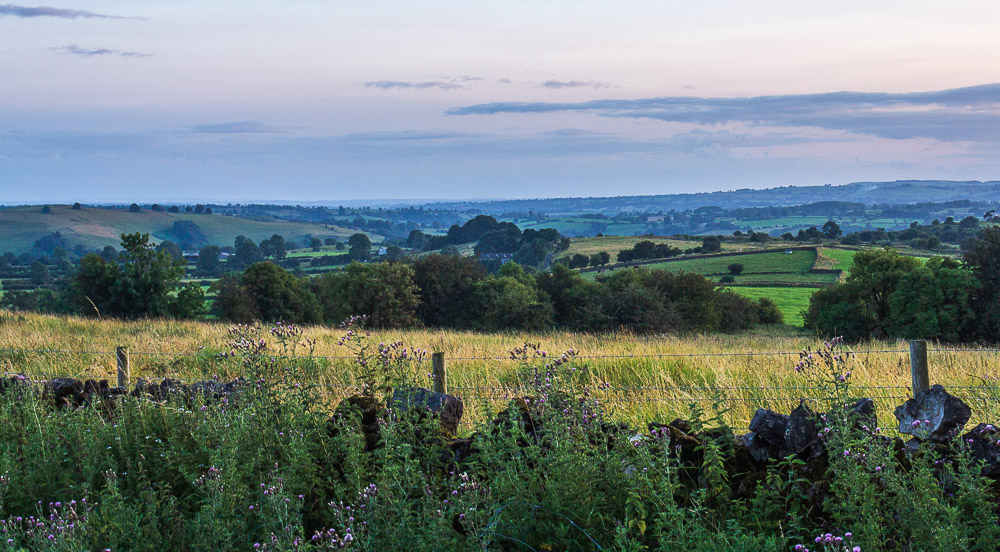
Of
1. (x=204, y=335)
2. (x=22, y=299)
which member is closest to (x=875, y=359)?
(x=204, y=335)

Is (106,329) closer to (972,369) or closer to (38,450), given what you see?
(38,450)

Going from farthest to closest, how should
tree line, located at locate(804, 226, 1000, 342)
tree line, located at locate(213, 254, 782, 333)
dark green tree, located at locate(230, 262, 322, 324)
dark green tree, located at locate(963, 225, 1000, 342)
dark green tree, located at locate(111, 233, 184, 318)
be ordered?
dark green tree, located at locate(230, 262, 322, 324)
tree line, located at locate(213, 254, 782, 333)
tree line, located at locate(804, 226, 1000, 342)
dark green tree, located at locate(963, 225, 1000, 342)
dark green tree, located at locate(111, 233, 184, 318)

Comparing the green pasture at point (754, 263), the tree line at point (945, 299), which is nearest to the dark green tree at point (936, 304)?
the tree line at point (945, 299)

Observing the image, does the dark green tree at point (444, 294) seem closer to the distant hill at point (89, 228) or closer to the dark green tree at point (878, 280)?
the dark green tree at point (878, 280)

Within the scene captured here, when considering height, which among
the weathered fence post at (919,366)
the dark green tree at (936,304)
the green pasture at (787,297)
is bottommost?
the green pasture at (787,297)

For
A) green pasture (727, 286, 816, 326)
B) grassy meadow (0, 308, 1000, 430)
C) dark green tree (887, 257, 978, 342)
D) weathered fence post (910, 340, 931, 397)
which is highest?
weathered fence post (910, 340, 931, 397)

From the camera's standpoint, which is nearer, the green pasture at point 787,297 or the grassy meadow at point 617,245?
the green pasture at point 787,297

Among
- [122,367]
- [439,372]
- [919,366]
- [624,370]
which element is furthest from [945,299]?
[122,367]

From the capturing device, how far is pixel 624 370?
13039 mm

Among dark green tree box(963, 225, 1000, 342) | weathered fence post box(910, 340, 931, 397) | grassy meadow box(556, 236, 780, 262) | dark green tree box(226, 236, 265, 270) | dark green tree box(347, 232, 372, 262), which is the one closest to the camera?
weathered fence post box(910, 340, 931, 397)

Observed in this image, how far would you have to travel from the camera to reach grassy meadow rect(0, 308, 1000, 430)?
30.5 feet

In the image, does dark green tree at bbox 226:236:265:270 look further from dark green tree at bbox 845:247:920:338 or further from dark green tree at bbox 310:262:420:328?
dark green tree at bbox 845:247:920:338

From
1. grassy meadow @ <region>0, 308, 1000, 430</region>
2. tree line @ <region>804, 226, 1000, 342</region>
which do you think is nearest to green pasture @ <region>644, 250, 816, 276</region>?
tree line @ <region>804, 226, 1000, 342</region>

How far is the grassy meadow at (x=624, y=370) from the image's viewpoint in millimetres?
9297
